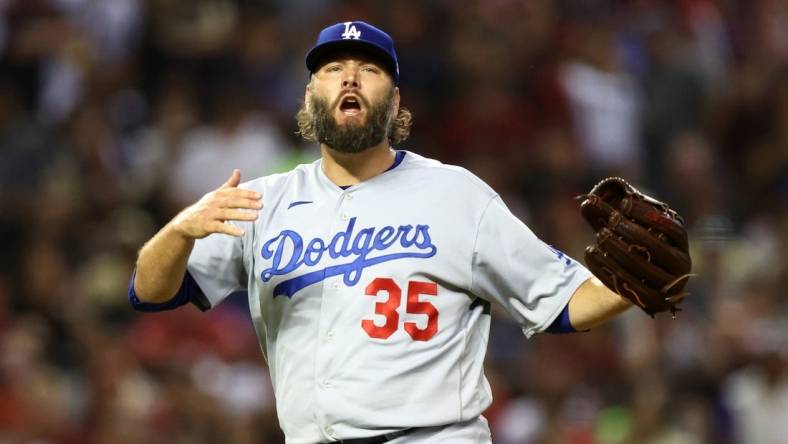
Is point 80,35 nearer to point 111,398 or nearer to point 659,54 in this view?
point 111,398

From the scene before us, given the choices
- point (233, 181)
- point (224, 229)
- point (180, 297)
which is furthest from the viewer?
point (180, 297)

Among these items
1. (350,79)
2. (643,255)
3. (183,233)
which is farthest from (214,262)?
(643,255)

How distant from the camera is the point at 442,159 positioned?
26.9 ft

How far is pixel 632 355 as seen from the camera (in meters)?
7.25

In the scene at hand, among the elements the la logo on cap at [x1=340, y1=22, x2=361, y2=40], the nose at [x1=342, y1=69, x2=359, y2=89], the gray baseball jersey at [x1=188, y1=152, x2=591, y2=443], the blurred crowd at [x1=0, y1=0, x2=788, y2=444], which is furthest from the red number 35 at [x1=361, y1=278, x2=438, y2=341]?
the blurred crowd at [x1=0, y1=0, x2=788, y2=444]

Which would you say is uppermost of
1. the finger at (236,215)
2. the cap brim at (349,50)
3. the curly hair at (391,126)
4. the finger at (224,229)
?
the cap brim at (349,50)

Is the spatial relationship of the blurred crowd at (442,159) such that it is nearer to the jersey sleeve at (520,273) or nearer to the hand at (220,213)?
the jersey sleeve at (520,273)

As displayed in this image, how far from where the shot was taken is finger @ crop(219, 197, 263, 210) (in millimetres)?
3398

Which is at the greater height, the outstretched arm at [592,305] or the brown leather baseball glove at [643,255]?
the brown leather baseball glove at [643,255]

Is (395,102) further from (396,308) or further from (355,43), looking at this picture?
(396,308)

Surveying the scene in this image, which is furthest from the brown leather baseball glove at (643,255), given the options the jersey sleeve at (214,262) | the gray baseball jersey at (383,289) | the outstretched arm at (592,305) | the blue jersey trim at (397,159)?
the jersey sleeve at (214,262)

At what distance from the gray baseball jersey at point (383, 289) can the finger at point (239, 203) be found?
28 cm

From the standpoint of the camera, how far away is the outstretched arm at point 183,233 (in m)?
3.40

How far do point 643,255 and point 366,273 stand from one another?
71 cm
